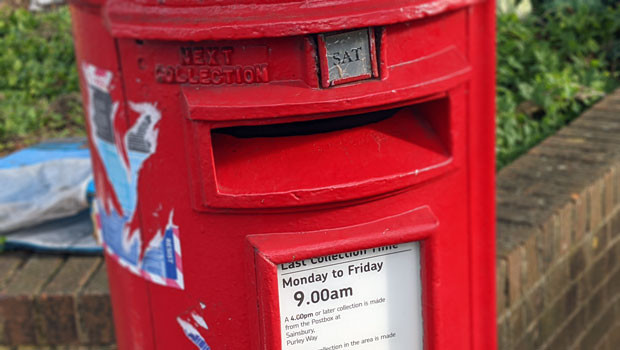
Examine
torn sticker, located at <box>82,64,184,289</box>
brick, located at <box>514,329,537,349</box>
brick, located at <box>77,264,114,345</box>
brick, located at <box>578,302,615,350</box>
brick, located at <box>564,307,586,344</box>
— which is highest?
torn sticker, located at <box>82,64,184,289</box>

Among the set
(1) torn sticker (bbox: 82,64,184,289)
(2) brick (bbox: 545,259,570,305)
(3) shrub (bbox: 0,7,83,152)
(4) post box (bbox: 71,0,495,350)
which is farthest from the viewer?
(3) shrub (bbox: 0,7,83,152)

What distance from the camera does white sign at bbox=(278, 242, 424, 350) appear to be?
141cm

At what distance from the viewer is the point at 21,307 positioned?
251 cm

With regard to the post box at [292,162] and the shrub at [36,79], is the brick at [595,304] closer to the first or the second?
the post box at [292,162]

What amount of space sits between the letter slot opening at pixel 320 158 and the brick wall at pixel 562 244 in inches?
43.1

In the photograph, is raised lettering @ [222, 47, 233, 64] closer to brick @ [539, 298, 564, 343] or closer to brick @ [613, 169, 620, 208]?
brick @ [539, 298, 564, 343]

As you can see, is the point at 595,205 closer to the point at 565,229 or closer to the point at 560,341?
the point at 565,229

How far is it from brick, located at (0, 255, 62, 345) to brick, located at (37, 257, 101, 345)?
32 mm

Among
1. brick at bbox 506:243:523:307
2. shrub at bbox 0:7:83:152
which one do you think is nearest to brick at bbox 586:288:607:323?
brick at bbox 506:243:523:307

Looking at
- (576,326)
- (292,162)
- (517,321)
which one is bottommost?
(576,326)

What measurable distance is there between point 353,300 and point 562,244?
1.46 m

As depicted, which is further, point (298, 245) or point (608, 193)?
point (608, 193)

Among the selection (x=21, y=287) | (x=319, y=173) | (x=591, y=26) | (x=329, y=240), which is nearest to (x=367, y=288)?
(x=329, y=240)

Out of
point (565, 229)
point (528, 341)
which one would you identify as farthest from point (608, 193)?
point (528, 341)
